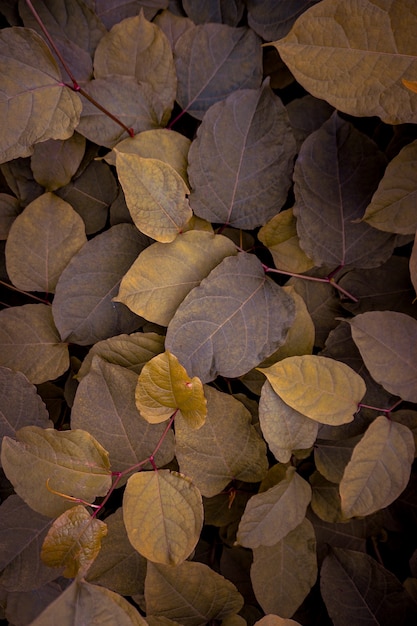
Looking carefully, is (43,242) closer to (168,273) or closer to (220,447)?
(168,273)

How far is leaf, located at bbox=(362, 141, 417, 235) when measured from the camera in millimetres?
745

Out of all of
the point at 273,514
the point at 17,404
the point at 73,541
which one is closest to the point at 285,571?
the point at 273,514

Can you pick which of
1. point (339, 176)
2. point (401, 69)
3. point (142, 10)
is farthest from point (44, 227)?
point (401, 69)

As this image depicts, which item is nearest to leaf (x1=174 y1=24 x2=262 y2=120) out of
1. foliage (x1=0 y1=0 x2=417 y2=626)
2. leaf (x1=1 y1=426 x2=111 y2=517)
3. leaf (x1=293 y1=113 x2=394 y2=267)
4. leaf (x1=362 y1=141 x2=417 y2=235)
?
foliage (x1=0 y1=0 x2=417 y2=626)

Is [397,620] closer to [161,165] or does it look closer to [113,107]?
[161,165]

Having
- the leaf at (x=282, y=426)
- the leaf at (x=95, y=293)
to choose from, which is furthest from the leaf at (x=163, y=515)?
the leaf at (x=95, y=293)

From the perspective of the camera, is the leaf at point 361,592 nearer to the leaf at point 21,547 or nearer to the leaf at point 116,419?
the leaf at point 116,419

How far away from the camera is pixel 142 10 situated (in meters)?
0.83

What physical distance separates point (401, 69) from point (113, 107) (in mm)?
445

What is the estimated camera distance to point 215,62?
868 millimetres

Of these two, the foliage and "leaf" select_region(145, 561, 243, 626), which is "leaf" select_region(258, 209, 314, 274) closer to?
the foliage

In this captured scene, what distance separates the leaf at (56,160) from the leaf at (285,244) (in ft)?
1.15

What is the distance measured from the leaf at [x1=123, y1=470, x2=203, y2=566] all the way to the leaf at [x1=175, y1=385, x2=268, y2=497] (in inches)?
2.4

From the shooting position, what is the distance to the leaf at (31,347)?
2.71ft
